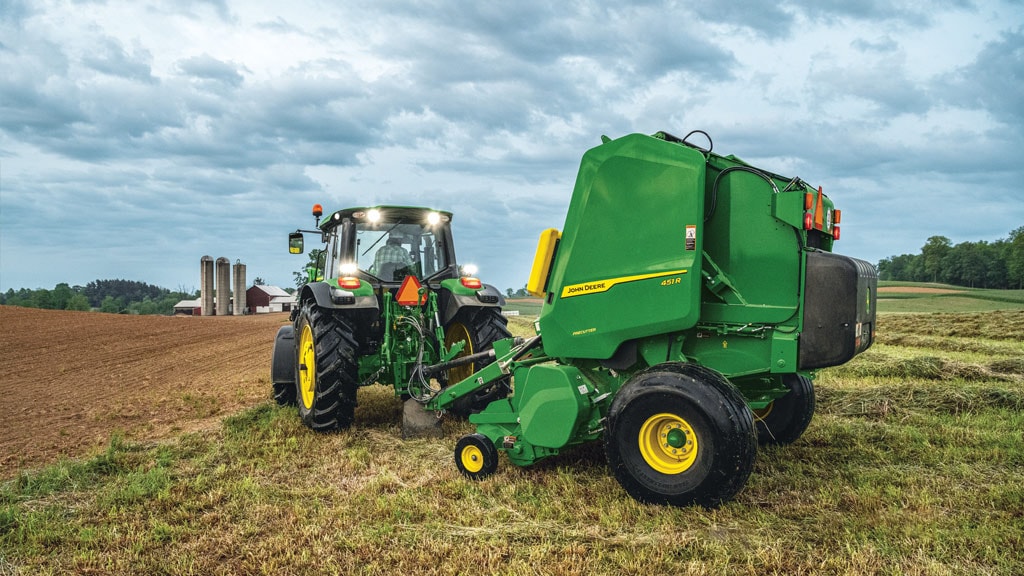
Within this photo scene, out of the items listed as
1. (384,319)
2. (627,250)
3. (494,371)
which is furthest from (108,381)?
(627,250)

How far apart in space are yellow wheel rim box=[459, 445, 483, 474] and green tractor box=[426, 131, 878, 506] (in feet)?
0.03

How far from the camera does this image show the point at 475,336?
257 inches

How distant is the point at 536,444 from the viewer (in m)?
A: 4.31

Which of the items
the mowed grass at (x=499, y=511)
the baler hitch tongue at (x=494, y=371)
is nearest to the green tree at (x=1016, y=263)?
the mowed grass at (x=499, y=511)

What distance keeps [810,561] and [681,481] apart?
0.79 metres

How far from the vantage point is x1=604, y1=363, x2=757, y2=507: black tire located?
137 inches

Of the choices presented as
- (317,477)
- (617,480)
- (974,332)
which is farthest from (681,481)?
(974,332)

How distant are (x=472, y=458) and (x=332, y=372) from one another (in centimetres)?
182

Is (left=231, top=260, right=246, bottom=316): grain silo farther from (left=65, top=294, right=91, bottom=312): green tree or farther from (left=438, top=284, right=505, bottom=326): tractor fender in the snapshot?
(left=438, top=284, right=505, bottom=326): tractor fender

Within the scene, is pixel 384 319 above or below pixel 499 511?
above

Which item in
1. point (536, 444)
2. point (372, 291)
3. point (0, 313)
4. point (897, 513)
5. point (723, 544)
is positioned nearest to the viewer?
point (723, 544)

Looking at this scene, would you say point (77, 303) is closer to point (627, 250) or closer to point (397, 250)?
point (397, 250)

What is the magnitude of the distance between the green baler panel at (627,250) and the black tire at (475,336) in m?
1.97

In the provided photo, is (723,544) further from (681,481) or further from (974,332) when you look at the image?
(974,332)
